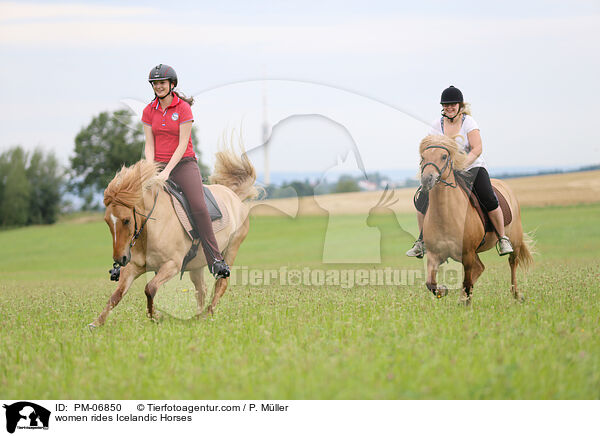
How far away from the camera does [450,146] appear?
8586 mm

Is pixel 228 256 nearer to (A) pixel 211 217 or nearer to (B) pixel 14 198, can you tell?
(A) pixel 211 217

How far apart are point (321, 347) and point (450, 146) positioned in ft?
12.5

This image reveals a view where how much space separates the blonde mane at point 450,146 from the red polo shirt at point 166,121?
3275 millimetres

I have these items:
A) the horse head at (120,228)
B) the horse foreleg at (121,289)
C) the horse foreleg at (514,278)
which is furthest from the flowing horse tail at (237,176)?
the horse foreleg at (514,278)

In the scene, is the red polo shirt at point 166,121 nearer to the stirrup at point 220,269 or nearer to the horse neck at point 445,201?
the stirrup at point 220,269

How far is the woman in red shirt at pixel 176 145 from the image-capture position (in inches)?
320

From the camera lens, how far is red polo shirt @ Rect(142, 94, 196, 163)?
8250mm

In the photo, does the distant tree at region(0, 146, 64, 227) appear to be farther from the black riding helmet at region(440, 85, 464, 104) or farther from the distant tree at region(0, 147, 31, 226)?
the black riding helmet at region(440, 85, 464, 104)

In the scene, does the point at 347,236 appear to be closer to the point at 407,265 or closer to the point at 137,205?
the point at 407,265

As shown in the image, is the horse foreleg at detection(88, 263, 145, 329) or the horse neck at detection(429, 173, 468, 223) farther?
the horse neck at detection(429, 173, 468, 223)

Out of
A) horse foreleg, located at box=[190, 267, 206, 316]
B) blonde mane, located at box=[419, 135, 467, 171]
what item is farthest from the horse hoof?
horse foreleg, located at box=[190, 267, 206, 316]

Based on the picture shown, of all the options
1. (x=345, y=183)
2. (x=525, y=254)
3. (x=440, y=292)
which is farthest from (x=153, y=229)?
(x=525, y=254)

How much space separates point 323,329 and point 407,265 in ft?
42.6
